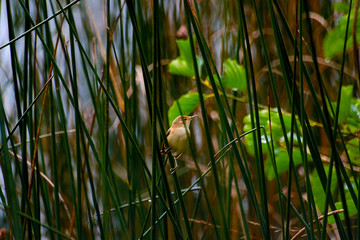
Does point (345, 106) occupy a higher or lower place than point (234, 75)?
lower

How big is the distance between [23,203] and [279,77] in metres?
1.30

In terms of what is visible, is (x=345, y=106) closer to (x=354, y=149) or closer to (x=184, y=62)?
(x=354, y=149)

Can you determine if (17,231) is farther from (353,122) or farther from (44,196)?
(353,122)

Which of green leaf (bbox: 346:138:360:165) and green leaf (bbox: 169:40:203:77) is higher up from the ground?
green leaf (bbox: 169:40:203:77)

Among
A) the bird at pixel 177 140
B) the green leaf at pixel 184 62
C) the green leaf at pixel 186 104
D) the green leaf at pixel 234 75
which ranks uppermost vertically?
the green leaf at pixel 184 62

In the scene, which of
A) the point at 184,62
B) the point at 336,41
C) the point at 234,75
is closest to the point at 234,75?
the point at 234,75

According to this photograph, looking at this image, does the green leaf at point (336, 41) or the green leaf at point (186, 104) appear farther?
the green leaf at point (186, 104)

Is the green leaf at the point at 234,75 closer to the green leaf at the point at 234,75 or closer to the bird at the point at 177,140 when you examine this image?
the green leaf at the point at 234,75

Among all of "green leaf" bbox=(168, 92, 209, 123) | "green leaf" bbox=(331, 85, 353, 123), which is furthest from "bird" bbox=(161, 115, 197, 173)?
"green leaf" bbox=(331, 85, 353, 123)

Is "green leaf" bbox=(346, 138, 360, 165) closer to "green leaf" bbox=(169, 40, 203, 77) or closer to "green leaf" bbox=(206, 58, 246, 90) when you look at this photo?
"green leaf" bbox=(206, 58, 246, 90)

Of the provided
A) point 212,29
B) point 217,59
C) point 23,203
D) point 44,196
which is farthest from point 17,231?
point 212,29

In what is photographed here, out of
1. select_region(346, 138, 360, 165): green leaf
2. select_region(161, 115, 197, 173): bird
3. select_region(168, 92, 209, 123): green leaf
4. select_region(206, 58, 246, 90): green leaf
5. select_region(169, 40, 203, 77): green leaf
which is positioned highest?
select_region(169, 40, 203, 77): green leaf

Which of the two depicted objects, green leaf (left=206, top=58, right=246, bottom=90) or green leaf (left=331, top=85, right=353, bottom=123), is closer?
green leaf (left=331, top=85, right=353, bottom=123)

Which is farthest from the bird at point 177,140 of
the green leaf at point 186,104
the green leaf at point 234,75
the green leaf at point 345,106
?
the green leaf at point 345,106
